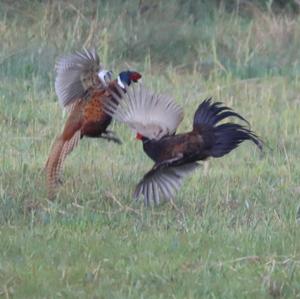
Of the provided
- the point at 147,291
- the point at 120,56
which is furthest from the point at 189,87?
the point at 147,291

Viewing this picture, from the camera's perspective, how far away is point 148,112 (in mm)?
6570

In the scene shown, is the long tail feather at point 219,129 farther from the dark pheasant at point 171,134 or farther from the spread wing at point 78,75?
the spread wing at point 78,75

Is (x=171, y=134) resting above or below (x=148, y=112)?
below

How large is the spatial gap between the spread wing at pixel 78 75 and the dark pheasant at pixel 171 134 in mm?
Result: 535

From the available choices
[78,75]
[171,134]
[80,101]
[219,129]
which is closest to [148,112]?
[171,134]

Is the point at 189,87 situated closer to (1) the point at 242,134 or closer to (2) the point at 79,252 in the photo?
(1) the point at 242,134

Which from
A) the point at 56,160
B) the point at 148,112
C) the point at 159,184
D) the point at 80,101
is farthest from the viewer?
the point at 80,101

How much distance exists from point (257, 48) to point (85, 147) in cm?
387

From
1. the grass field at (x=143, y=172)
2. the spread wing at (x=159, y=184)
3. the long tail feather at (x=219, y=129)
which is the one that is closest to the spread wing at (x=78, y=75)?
the grass field at (x=143, y=172)

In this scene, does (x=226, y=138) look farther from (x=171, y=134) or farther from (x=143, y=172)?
(x=143, y=172)

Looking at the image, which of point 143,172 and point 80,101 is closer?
point 80,101

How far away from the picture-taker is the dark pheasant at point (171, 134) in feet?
21.3

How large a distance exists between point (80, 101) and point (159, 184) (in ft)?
3.09

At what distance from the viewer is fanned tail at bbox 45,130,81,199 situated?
6.73 m
